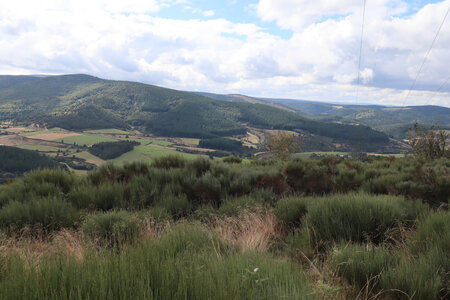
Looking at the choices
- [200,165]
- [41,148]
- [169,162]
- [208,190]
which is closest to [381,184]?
[208,190]

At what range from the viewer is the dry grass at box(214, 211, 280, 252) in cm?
380

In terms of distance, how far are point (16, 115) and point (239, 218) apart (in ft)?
798

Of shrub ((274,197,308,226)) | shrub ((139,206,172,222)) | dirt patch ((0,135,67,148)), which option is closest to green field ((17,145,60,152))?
dirt patch ((0,135,67,148))

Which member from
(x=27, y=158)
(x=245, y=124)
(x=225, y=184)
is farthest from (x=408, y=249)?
(x=245, y=124)

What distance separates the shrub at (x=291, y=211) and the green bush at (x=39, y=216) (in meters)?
3.87

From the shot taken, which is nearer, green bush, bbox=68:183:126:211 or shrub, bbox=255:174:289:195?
green bush, bbox=68:183:126:211

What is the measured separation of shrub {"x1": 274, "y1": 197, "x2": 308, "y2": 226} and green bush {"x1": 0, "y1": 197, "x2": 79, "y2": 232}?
12.7 feet

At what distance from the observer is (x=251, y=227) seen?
4.17 meters

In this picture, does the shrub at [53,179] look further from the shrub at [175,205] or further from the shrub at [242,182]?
the shrub at [242,182]

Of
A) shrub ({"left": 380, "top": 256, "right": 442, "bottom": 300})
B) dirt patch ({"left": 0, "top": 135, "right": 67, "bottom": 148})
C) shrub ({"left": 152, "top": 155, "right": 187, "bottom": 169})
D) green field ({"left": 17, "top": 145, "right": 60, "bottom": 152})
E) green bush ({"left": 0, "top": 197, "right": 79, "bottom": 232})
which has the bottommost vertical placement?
green field ({"left": 17, "top": 145, "right": 60, "bottom": 152})

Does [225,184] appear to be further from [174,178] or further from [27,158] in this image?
[27,158]

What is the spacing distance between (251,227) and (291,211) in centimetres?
104

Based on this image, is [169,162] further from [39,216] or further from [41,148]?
[41,148]

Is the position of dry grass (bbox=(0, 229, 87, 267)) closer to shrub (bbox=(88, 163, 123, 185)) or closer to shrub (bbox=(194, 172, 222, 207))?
shrub (bbox=(194, 172, 222, 207))
